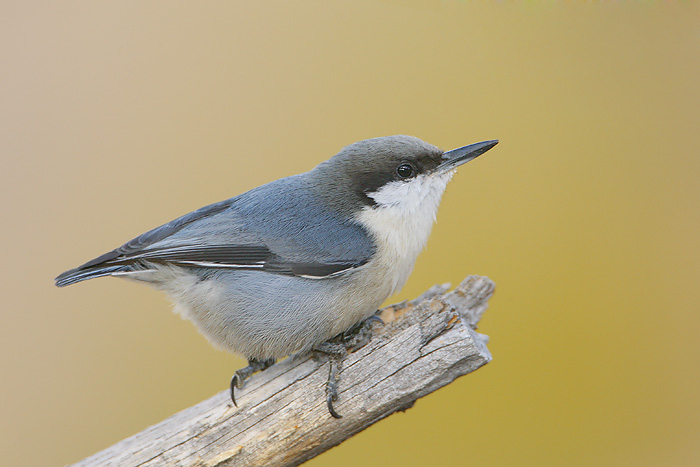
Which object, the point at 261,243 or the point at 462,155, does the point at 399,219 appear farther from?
the point at 261,243

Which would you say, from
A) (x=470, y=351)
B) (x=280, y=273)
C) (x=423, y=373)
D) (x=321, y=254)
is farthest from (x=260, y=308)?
(x=470, y=351)

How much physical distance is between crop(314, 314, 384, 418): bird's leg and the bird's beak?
0.61m

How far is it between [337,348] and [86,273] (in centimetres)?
94

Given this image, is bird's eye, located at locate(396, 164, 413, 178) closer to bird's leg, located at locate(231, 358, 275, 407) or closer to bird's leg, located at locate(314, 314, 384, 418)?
bird's leg, located at locate(314, 314, 384, 418)

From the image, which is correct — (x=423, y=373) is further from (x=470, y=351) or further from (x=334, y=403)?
(x=334, y=403)

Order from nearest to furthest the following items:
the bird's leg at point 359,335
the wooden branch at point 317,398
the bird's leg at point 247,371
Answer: the wooden branch at point 317,398 < the bird's leg at point 359,335 < the bird's leg at point 247,371

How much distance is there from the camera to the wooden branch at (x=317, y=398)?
1.78m

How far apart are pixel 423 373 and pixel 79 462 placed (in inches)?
50.9

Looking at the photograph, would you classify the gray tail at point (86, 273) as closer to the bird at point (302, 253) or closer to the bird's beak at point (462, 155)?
the bird at point (302, 253)

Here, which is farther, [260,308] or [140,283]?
[140,283]

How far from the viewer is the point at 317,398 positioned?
190 centimetres

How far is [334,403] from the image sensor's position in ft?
6.15

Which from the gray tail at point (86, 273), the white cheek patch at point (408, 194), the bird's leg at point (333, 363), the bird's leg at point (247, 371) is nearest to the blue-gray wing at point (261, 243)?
the gray tail at point (86, 273)

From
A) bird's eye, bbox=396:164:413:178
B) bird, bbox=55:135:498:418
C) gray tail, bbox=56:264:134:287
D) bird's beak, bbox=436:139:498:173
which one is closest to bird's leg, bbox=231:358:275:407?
bird, bbox=55:135:498:418
